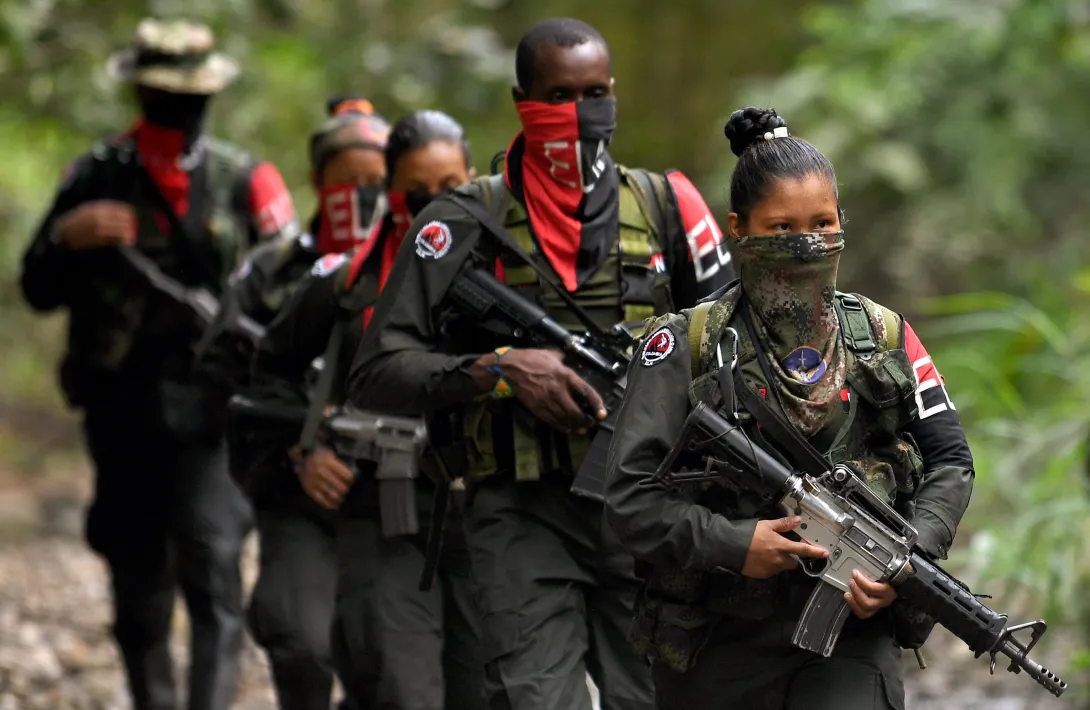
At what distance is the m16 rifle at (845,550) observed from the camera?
13.4ft

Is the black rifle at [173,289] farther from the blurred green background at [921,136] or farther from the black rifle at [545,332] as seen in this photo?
the black rifle at [545,332]

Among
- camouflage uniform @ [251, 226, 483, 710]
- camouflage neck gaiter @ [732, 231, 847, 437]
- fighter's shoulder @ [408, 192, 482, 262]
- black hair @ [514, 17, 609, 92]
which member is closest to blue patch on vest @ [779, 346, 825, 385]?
camouflage neck gaiter @ [732, 231, 847, 437]

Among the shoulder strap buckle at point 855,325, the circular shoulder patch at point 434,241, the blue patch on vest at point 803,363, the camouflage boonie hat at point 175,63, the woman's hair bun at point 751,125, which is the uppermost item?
the camouflage boonie hat at point 175,63

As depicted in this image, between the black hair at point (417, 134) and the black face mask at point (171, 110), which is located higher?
the black face mask at point (171, 110)

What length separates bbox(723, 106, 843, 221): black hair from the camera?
427cm

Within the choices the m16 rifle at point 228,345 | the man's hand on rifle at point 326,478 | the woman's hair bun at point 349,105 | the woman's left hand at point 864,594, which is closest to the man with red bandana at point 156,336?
the m16 rifle at point 228,345

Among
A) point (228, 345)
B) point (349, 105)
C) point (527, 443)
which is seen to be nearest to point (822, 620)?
point (527, 443)

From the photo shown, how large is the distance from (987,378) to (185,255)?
5.20 meters

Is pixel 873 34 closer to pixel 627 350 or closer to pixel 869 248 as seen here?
pixel 869 248

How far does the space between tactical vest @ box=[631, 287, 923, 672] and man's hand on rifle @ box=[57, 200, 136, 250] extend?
4094 mm

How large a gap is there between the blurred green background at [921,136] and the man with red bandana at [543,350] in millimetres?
3519

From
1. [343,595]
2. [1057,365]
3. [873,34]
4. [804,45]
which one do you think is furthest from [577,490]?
[804,45]

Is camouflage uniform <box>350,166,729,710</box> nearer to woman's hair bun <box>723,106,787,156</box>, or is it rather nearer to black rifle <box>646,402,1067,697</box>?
woman's hair bun <box>723,106,787,156</box>

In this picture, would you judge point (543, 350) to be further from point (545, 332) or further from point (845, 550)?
point (845, 550)
